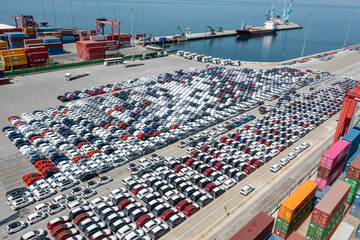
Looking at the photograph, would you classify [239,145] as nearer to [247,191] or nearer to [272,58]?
[247,191]

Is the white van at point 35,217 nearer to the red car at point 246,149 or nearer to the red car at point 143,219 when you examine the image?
the red car at point 143,219

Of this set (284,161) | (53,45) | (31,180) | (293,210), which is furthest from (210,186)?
(53,45)

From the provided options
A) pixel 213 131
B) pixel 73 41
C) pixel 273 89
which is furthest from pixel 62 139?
pixel 73 41

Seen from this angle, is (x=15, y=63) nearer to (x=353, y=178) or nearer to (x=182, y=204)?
(x=182, y=204)

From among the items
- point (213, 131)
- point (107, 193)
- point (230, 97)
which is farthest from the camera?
point (230, 97)

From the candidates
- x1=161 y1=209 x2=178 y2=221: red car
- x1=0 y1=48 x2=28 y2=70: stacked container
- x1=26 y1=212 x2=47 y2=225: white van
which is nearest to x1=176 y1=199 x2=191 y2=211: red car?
x1=161 y1=209 x2=178 y2=221: red car

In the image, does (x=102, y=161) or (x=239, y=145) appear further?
(x=239, y=145)

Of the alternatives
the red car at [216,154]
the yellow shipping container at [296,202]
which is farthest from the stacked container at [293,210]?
the red car at [216,154]

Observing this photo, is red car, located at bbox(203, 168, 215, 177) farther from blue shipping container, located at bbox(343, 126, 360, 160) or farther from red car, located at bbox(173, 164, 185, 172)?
blue shipping container, located at bbox(343, 126, 360, 160)
